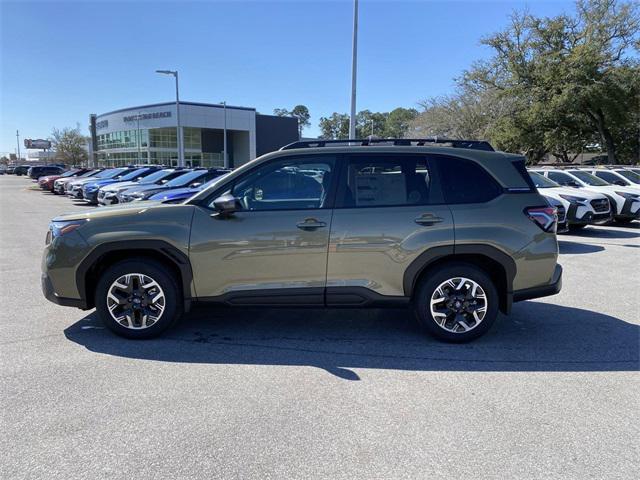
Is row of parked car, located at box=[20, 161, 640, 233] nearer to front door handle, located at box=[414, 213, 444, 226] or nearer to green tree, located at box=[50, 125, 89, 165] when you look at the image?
front door handle, located at box=[414, 213, 444, 226]

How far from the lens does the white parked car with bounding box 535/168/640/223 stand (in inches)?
534

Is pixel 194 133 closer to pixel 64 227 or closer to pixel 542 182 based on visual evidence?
pixel 542 182

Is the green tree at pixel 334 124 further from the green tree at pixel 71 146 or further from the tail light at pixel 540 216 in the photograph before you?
the tail light at pixel 540 216

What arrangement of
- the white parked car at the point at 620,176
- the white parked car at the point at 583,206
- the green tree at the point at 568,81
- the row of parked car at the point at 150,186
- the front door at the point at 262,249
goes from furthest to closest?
the green tree at the point at 568,81, the white parked car at the point at 620,176, the row of parked car at the point at 150,186, the white parked car at the point at 583,206, the front door at the point at 262,249

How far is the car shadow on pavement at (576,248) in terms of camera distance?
9.69m

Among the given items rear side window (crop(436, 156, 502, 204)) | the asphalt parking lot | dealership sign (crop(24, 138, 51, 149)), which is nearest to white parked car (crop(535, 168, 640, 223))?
the asphalt parking lot

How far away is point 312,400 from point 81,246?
2.67 meters

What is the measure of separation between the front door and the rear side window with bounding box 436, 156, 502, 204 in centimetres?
113

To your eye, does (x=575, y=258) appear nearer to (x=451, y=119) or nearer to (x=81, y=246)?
(x=81, y=246)

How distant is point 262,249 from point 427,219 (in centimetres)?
158

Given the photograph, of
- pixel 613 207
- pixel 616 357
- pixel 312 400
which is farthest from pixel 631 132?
pixel 312 400

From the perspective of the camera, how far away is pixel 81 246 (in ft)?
14.5

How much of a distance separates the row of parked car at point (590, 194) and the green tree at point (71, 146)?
281 feet

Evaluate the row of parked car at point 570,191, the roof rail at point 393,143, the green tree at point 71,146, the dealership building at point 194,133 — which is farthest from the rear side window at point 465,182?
the green tree at point 71,146
